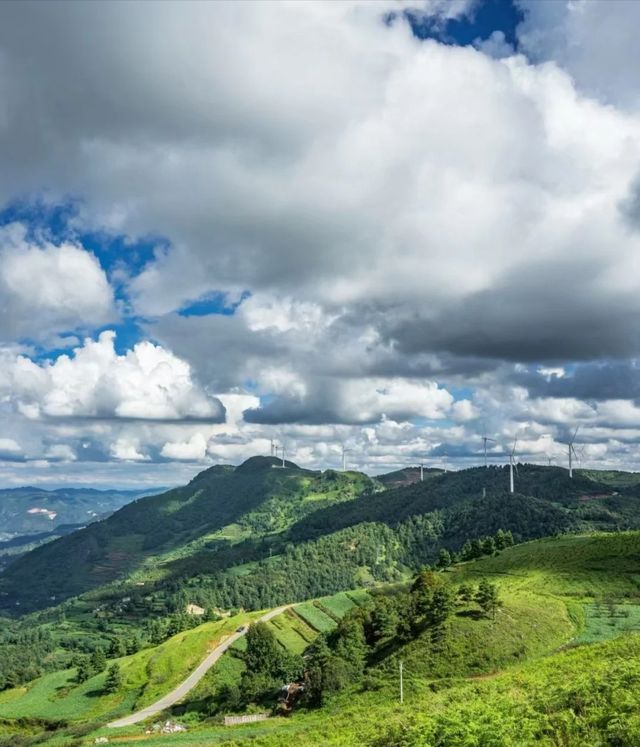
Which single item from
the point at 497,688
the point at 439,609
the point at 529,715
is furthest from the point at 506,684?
the point at 439,609

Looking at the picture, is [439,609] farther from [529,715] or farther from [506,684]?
[529,715]

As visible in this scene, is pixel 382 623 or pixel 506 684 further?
pixel 382 623

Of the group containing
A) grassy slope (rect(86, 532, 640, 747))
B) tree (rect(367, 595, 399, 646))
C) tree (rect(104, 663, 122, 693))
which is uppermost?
grassy slope (rect(86, 532, 640, 747))

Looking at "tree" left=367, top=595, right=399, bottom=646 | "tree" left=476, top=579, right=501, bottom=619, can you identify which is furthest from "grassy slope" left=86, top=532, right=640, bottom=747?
"tree" left=367, top=595, right=399, bottom=646

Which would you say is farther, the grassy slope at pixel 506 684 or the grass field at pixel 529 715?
the grassy slope at pixel 506 684

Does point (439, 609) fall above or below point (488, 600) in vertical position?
below

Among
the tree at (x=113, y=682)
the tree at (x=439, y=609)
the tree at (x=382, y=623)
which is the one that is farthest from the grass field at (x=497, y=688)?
the tree at (x=382, y=623)

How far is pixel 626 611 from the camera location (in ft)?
465

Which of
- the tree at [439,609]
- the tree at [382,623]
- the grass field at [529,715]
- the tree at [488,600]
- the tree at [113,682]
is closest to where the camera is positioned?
the grass field at [529,715]

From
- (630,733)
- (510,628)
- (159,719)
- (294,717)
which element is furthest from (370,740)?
(159,719)

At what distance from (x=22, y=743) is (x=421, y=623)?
94367 mm

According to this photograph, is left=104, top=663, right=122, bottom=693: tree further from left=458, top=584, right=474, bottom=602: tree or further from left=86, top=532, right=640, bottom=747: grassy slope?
left=458, top=584, right=474, bottom=602: tree

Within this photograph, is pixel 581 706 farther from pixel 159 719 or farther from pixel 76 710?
pixel 76 710

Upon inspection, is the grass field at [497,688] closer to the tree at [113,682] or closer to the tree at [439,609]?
the tree at [439,609]
